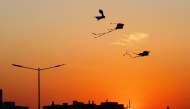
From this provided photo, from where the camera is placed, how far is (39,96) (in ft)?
454

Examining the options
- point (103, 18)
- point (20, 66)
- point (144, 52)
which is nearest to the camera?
point (103, 18)

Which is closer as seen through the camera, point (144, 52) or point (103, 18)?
point (103, 18)

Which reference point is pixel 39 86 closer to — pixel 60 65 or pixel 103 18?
pixel 60 65

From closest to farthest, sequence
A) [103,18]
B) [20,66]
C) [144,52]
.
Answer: [103,18], [144,52], [20,66]

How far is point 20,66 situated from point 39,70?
16.2ft

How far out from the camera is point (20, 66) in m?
135

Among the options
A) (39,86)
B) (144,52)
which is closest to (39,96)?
(39,86)

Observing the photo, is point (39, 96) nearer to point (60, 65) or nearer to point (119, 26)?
point (60, 65)

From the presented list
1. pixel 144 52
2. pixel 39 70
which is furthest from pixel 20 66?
pixel 144 52

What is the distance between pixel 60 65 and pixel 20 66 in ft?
30.4

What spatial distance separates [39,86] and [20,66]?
6460 mm

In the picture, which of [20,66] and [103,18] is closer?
[103,18]

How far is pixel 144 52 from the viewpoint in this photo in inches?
3836

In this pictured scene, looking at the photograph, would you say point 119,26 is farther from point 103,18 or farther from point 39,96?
point 39,96
